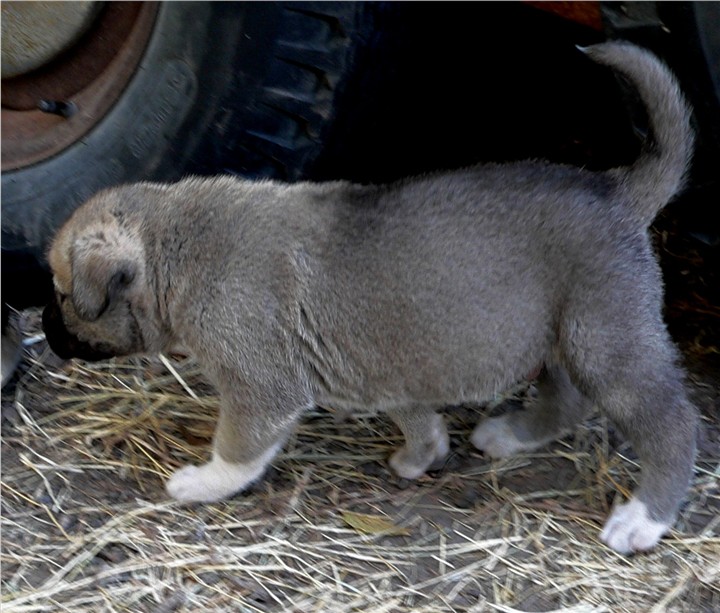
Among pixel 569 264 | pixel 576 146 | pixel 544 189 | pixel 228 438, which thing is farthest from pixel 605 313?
pixel 576 146

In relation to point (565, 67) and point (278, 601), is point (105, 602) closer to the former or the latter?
point (278, 601)

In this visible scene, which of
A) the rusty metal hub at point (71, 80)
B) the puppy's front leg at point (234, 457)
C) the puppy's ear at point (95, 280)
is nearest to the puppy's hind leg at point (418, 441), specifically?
the puppy's front leg at point (234, 457)

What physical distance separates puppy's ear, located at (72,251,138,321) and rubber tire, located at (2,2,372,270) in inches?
27.2

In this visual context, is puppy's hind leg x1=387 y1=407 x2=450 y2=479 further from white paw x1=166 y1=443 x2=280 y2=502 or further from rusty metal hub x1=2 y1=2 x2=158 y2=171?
rusty metal hub x1=2 y1=2 x2=158 y2=171

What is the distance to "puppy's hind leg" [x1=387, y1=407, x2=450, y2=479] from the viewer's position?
3.49 metres

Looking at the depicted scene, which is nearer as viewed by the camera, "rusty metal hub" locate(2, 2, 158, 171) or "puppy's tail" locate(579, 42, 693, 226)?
"puppy's tail" locate(579, 42, 693, 226)

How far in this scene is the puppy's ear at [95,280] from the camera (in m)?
3.24

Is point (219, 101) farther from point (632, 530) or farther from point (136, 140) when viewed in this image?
point (632, 530)

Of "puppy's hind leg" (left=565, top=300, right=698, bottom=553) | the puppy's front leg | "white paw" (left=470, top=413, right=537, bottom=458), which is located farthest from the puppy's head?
"puppy's hind leg" (left=565, top=300, right=698, bottom=553)

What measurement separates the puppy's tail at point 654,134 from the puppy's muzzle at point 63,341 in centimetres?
180

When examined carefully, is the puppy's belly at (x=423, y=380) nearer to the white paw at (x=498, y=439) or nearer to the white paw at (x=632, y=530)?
the white paw at (x=498, y=439)

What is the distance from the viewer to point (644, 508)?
324 centimetres

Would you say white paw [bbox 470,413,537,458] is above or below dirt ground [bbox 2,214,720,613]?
above

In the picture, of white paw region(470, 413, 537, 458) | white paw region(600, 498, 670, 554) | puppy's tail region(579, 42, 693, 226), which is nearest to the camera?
puppy's tail region(579, 42, 693, 226)
